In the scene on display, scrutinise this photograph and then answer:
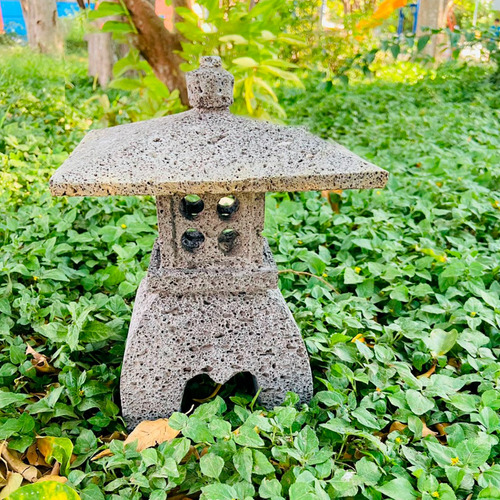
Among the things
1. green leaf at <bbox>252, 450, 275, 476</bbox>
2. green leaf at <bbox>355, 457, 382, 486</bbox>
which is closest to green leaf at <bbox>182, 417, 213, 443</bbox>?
green leaf at <bbox>252, 450, 275, 476</bbox>

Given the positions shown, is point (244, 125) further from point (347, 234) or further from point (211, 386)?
point (347, 234)

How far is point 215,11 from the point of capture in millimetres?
2969

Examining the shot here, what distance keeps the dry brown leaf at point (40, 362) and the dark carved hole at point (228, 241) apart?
2.20 ft

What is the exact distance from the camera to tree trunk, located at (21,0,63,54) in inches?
306

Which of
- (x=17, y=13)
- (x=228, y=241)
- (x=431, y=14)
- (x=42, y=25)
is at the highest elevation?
(x=17, y=13)

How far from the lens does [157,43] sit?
335 centimetres

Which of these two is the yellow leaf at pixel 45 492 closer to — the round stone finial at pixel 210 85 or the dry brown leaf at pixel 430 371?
the round stone finial at pixel 210 85

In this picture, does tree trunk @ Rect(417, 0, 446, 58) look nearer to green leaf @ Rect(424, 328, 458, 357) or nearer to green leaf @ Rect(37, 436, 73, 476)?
green leaf @ Rect(424, 328, 458, 357)

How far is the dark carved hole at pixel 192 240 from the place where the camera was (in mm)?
1444

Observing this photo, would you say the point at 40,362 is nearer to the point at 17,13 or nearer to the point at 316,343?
the point at 316,343

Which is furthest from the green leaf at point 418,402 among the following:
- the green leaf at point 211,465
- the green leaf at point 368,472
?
the green leaf at point 211,465

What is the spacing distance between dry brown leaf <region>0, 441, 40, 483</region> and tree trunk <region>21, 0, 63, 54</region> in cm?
769

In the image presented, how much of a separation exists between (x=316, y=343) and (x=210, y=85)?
841 mm

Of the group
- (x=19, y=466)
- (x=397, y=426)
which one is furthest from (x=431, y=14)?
(x=19, y=466)
